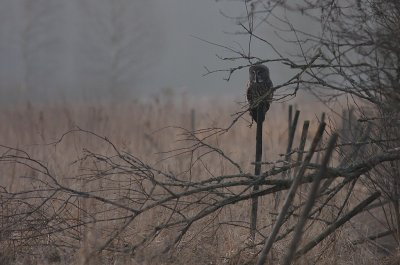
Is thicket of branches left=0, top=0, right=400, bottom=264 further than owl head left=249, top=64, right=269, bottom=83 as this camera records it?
No

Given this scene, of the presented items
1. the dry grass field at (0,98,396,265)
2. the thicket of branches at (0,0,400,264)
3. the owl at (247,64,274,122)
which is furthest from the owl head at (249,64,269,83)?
the dry grass field at (0,98,396,265)

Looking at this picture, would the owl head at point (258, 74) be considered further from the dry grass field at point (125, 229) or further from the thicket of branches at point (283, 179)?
the dry grass field at point (125, 229)

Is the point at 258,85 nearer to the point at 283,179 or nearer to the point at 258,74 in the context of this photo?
the point at 258,74

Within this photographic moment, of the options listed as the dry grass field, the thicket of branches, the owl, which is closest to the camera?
the thicket of branches

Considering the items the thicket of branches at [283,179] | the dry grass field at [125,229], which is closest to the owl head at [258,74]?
the thicket of branches at [283,179]

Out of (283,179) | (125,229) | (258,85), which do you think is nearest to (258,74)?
(258,85)

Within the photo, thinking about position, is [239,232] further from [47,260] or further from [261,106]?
[47,260]

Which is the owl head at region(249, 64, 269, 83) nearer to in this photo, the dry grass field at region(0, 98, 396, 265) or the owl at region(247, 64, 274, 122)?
the owl at region(247, 64, 274, 122)

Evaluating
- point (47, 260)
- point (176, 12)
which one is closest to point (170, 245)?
point (47, 260)

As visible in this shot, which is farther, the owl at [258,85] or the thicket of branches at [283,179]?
the owl at [258,85]

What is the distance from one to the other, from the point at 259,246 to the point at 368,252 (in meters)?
0.99

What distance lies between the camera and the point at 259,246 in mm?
4961

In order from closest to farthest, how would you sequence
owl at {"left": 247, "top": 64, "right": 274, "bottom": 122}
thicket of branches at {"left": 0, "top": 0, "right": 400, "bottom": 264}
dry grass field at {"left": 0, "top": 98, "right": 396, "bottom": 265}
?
thicket of branches at {"left": 0, "top": 0, "right": 400, "bottom": 264}, dry grass field at {"left": 0, "top": 98, "right": 396, "bottom": 265}, owl at {"left": 247, "top": 64, "right": 274, "bottom": 122}

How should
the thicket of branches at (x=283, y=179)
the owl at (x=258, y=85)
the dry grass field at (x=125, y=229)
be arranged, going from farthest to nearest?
1. the owl at (x=258, y=85)
2. the dry grass field at (x=125, y=229)
3. the thicket of branches at (x=283, y=179)
